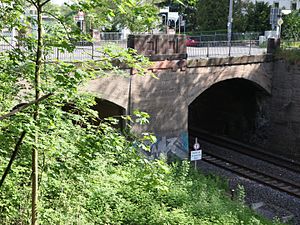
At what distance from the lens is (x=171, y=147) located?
19375 millimetres

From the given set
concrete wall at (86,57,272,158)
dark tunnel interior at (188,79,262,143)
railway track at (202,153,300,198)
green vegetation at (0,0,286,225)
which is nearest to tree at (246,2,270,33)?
dark tunnel interior at (188,79,262,143)

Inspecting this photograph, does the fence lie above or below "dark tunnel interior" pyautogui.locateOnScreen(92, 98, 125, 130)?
above

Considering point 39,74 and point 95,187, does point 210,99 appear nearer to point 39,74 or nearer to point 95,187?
point 95,187

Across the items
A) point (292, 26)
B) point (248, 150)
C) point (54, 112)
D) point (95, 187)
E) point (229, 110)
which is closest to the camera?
point (54, 112)

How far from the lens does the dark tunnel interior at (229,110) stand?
24469mm

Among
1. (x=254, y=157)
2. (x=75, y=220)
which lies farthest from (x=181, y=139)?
(x=75, y=220)

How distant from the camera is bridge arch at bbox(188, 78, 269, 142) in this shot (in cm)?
2422

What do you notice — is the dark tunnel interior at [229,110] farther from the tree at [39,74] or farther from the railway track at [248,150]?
the tree at [39,74]

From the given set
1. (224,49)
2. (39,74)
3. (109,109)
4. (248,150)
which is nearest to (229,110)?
(248,150)

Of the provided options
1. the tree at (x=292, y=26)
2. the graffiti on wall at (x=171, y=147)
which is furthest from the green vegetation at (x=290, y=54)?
the graffiti on wall at (x=171, y=147)

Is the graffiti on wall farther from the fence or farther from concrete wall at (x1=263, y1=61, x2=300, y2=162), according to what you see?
the fence

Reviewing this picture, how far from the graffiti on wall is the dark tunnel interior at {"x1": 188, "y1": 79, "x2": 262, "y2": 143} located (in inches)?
221

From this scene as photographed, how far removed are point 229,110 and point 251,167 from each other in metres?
6.56

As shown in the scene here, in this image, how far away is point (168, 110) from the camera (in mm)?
19078
